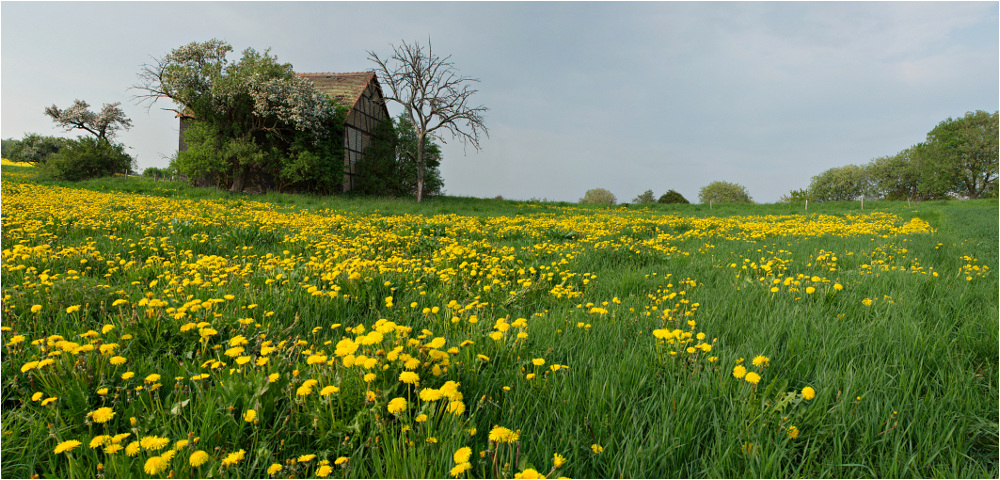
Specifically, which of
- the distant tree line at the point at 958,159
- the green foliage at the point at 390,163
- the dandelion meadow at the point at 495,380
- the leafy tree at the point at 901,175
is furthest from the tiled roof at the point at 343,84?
the leafy tree at the point at 901,175

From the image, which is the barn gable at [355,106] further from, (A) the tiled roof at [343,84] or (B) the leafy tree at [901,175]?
(B) the leafy tree at [901,175]

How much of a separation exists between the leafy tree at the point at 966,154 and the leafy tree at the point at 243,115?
227 ft

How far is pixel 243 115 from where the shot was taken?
24359 millimetres

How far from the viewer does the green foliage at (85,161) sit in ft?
79.4

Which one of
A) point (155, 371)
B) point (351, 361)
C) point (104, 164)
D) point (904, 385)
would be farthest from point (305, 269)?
point (104, 164)

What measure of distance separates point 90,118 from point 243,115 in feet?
89.2

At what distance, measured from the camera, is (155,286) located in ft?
12.7

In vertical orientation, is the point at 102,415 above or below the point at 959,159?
below

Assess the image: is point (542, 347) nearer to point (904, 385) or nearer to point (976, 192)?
point (904, 385)

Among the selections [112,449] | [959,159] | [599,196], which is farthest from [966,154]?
[112,449]

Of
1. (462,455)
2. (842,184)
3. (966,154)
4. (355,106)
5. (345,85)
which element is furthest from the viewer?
(842,184)

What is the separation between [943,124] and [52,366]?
78.6 meters

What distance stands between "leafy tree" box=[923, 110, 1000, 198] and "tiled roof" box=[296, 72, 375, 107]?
6662 cm

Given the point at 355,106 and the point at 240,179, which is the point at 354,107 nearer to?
the point at 355,106
